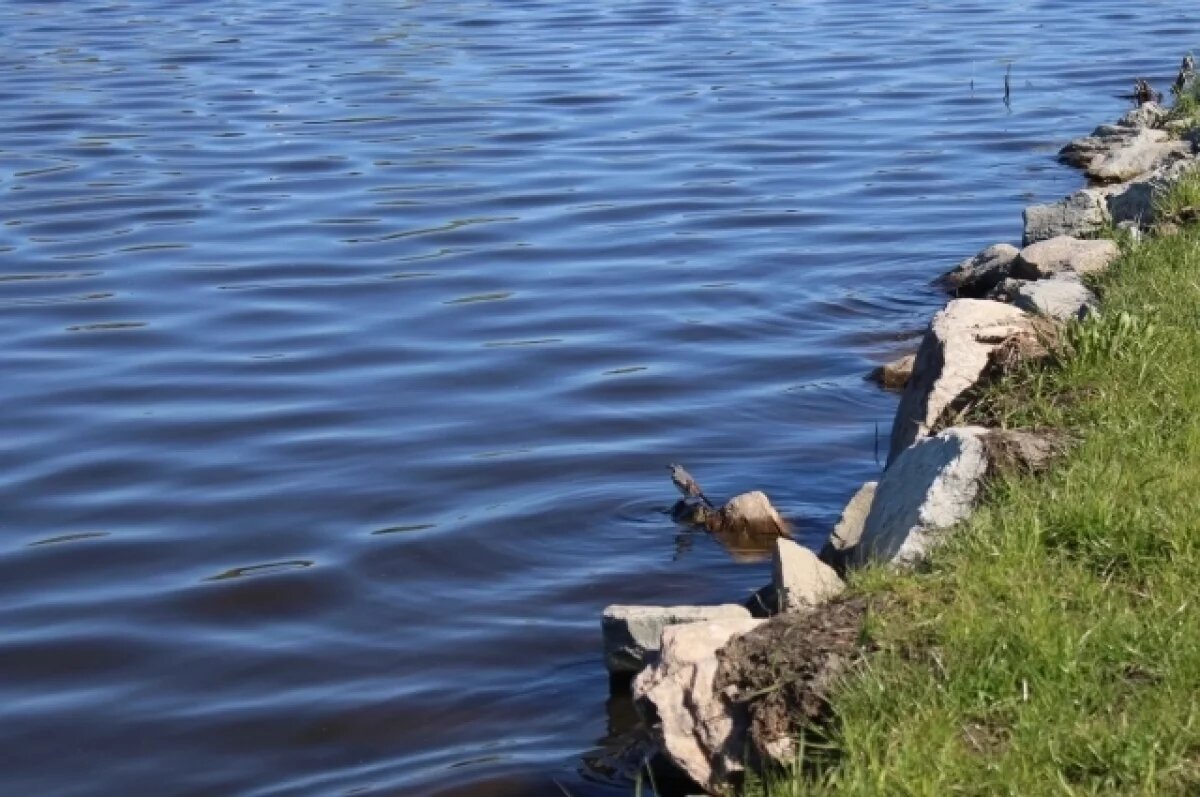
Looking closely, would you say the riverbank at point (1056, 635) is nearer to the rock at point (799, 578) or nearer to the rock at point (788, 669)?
the rock at point (788, 669)

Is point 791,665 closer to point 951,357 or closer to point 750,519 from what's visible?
point 951,357

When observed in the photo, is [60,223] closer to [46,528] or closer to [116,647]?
[46,528]

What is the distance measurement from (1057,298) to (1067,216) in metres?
3.28

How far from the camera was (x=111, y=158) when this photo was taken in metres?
15.7

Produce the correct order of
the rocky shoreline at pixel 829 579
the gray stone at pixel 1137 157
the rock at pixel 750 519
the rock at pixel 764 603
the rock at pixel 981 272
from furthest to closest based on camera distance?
1. the gray stone at pixel 1137 157
2. the rock at pixel 981 272
3. the rock at pixel 750 519
4. the rock at pixel 764 603
5. the rocky shoreline at pixel 829 579

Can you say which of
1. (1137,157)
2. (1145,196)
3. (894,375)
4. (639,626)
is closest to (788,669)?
(639,626)

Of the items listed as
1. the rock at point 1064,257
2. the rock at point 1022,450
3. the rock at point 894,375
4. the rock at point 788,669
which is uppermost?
the rock at point 1022,450

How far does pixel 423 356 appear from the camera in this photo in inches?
410

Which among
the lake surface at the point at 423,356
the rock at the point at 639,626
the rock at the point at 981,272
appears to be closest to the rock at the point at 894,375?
the lake surface at the point at 423,356

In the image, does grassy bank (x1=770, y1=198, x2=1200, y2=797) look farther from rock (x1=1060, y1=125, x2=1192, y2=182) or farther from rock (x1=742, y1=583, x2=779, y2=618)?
rock (x1=1060, y1=125, x2=1192, y2=182)

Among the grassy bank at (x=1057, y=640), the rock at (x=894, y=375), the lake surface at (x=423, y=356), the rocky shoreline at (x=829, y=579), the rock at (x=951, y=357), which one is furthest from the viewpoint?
the rock at (x=894, y=375)

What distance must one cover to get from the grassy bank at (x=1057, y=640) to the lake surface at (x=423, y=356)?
1.30m

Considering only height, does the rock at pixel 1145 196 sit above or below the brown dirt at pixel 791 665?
below

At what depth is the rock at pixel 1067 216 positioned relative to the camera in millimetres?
11250
